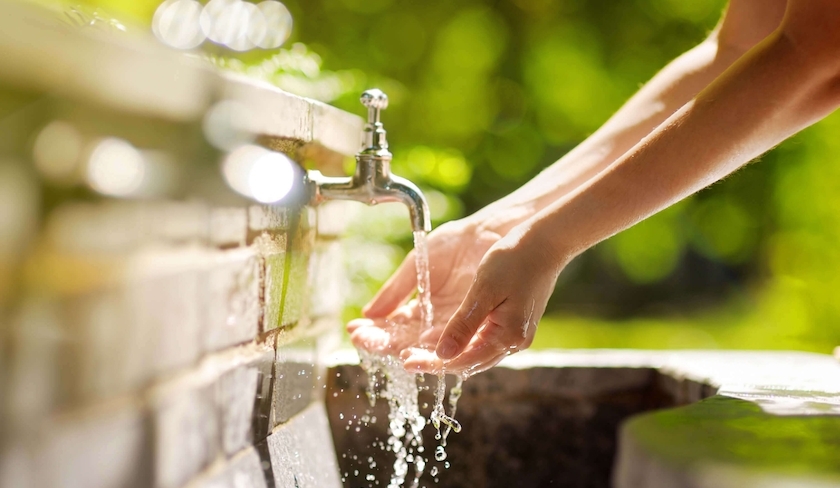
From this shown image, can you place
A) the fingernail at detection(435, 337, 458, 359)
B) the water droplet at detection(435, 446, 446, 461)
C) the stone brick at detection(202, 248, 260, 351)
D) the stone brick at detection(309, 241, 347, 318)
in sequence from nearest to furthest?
1. the stone brick at detection(202, 248, 260, 351)
2. the fingernail at detection(435, 337, 458, 359)
3. the stone brick at detection(309, 241, 347, 318)
4. the water droplet at detection(435, 446, 446, 461)

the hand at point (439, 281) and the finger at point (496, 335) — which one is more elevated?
the hand at point (439, 281)

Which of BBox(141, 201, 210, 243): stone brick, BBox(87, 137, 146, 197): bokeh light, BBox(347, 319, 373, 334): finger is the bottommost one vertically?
BBox(347, 319, 373, 334): finger

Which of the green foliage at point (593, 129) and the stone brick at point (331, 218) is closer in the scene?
the stone brick at point (331, 218)

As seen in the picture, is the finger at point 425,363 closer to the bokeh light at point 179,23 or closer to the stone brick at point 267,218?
the stone brick at point 267,218

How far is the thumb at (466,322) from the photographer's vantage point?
122 centimetres

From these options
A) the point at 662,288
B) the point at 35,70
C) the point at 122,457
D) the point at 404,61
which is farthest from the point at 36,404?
the point at 662,288

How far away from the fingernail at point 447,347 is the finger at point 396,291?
442mm

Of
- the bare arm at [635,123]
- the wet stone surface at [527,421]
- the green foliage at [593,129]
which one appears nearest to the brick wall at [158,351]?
the wet stone surface at [527,421]

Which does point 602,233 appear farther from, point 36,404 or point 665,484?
point 36,404

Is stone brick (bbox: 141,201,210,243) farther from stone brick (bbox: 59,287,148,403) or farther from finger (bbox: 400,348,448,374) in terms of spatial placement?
finger (bbox: 400,348,448,374)

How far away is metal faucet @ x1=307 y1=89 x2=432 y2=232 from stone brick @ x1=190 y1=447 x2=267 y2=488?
1.66 ft

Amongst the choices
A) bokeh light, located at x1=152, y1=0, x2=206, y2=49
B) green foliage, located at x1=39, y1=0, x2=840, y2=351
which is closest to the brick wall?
bokeh light, located at x1=152, y1=0, x2=206, y2=49

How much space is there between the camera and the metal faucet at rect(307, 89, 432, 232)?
1.46 m

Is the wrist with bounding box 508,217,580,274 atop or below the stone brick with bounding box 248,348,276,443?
atop
